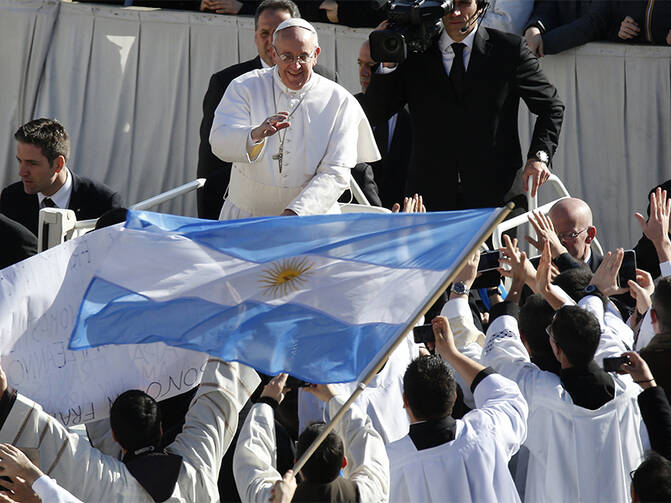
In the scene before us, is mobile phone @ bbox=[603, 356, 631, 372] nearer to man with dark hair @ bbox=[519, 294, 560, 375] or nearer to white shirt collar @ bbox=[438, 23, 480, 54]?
man with dark hair @ bbox=[519, 294, 560, 375]

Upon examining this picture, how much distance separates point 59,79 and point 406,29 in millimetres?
3074

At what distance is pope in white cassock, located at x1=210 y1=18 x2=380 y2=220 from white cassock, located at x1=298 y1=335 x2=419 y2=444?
983 mm

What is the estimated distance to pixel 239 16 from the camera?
930cm

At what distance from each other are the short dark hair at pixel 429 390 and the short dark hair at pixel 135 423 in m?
0.87

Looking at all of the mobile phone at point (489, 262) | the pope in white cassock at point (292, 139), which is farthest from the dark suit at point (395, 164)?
the mobile phone at point (489, 262)

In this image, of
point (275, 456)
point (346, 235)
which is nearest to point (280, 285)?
point (346, 235)

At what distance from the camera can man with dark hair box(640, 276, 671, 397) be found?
4910 mm

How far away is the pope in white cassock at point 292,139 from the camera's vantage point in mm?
5840

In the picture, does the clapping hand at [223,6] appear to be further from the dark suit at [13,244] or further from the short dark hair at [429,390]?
the short dark hair at [429,390]

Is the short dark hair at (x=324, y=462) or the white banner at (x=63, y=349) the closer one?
the short dark hair at (x=324, y=462)

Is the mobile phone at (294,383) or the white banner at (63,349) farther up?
the white banner at (63,349)

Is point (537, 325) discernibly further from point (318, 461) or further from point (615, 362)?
point (318, 461)

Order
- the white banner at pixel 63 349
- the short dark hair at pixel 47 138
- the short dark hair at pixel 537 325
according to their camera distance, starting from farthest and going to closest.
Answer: the short dark hair at pixel 47 138, the short dark hair at pixel 537 325, the white banner at pixel 63 349

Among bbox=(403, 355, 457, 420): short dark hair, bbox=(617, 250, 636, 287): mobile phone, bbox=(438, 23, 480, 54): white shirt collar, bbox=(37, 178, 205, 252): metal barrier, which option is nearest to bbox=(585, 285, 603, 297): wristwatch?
bbox=(617, 250, 636, 287): mobile phone
